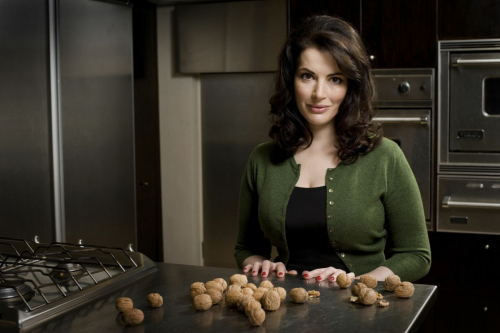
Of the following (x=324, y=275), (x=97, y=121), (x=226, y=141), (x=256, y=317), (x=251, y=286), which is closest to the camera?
(x=256, y=317)

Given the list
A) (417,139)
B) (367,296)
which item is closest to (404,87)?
(417,139)

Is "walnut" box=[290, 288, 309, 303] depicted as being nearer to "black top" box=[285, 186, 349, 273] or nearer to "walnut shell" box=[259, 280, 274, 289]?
"walnut shell" box=[259, 280, 274, 289]

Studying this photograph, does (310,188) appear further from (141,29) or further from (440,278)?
(141,29)

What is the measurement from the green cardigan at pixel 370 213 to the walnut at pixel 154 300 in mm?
626

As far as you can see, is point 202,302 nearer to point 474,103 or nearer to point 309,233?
point 309,233

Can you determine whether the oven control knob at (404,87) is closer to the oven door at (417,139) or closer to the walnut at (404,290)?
the oven door at (417,139)

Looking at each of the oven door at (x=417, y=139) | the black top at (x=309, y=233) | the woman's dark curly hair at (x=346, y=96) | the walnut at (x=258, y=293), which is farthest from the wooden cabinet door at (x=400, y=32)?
the walnut at (x=258, y=293)

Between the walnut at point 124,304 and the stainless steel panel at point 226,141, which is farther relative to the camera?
the stainless steel panel at point 226,141

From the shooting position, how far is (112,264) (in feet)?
5.35

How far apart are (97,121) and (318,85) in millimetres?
1858

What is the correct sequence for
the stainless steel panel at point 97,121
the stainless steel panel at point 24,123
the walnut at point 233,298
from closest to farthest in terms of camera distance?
the walnut at point 233,298 → the stainless steel panel at point 24,123 → the stainless steel panel at point 97,121

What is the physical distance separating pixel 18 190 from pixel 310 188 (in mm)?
1568

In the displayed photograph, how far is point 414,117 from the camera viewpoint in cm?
315

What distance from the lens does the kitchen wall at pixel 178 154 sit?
13.5ft
